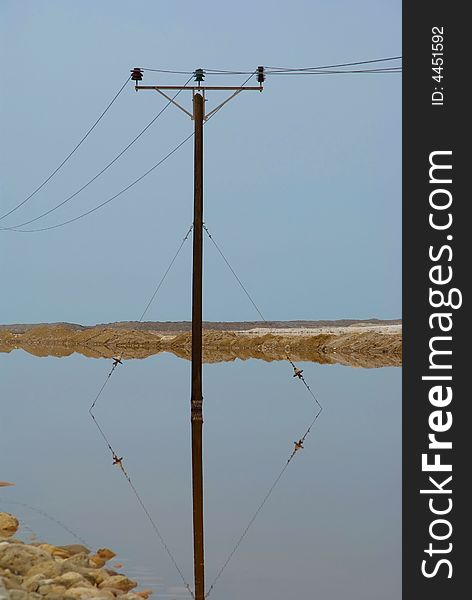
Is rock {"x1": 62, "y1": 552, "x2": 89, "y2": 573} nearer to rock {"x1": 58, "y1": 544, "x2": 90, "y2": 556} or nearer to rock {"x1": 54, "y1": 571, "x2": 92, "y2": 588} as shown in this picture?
rock {"x1": 54, "y1": 571, "x2": 92, "y2": 588}

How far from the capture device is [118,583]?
32.7 ft

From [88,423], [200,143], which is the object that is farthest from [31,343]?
[200,143]

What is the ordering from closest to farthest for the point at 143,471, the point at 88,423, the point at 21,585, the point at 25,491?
the point at 21,585
the point at 25,491
the point at 143,471
the point at 88,423

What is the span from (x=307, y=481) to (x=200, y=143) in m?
6.58

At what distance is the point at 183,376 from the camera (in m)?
40.8

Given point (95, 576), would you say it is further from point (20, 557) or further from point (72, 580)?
point (20, 557)

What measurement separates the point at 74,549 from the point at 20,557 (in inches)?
66.3

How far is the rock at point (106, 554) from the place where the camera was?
37.0 feet

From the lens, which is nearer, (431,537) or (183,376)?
(431,537)

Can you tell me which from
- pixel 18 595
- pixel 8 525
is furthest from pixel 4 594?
pixel 8 525

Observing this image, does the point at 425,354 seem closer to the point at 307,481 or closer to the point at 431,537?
the point at 431,537

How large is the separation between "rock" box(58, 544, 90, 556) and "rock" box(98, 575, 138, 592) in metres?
1.32

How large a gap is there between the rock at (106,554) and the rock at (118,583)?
3.74ft

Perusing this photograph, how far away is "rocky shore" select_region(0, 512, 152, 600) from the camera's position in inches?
348
